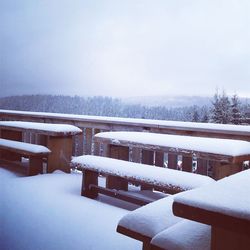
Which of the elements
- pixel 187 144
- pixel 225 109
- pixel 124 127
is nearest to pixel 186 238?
pixel 187 144

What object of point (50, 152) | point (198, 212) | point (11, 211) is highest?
point (198, 212)

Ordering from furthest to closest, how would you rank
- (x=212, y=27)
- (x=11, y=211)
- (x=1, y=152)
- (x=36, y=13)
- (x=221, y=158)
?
(x=212, y=27) < (x=36, y=13) < (x=1, y=152) < (x=11, y=211) < (x=221, y=158)

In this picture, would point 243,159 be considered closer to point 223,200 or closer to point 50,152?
point 223,200

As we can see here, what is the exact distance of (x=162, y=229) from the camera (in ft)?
5.57

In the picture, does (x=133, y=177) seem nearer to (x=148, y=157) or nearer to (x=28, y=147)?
(x=148, y=157)

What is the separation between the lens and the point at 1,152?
612 centimetres

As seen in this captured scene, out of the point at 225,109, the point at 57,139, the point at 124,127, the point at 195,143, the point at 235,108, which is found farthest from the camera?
the point at 235,108

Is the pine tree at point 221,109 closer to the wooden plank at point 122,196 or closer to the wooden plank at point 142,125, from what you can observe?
the wooden plank at point 142,125

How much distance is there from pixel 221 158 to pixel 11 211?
7.06ft

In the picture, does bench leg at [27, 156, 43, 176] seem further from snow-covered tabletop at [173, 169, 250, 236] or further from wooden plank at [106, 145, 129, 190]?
snow-covered tabletop at [173, 169, 250, 236]

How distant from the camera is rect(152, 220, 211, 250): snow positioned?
1.38 m

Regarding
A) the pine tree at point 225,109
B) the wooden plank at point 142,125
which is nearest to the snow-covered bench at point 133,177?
the wooden plank at point 142,125

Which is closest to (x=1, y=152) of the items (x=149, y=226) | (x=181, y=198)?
(x=149, y=226)

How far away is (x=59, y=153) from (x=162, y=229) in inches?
142
